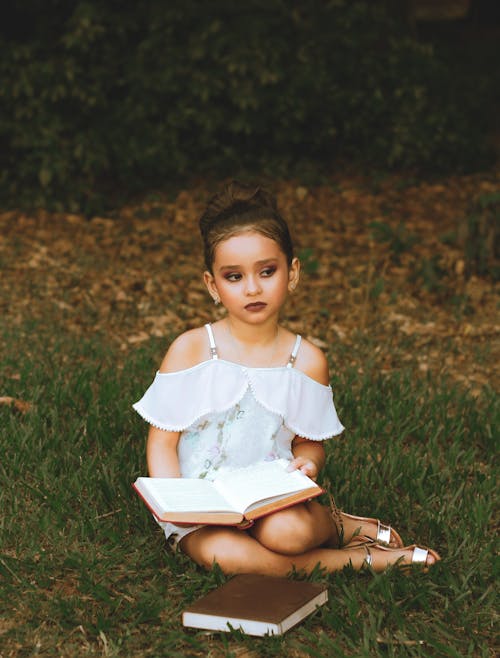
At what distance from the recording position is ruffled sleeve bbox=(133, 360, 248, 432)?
3.19 metres

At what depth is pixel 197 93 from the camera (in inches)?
299

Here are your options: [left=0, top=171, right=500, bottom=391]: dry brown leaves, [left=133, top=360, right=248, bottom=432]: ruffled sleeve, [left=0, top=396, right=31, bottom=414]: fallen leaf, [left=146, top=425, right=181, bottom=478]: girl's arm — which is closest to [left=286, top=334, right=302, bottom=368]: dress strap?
[left=133, top=360, right=248, bottom=432]: ruffled sleeve

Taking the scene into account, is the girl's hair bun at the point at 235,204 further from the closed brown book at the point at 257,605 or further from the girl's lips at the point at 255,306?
the closed brown book at the point at 257,605

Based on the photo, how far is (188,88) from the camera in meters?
7.67

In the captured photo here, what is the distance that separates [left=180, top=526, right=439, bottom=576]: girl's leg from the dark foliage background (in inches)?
196

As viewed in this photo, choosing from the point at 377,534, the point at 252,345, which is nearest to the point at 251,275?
the point at 252,345

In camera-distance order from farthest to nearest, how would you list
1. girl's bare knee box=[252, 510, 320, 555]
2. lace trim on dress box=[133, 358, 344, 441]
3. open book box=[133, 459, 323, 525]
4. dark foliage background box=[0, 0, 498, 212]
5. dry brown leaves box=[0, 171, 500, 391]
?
dark foliage background box=[0, 0, 498, 212]
dry brown leaves box=[0, 171, 500, 391]
lace trim on dress box=[133, 358, 344, 441]
girl's bare knee box=[252, 510, 320, 555]
open book box=[133, 459, 323, 525]

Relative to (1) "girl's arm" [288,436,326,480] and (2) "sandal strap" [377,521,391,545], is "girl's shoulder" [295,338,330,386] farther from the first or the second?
(2) "sandal strap" [377,521,391,545]

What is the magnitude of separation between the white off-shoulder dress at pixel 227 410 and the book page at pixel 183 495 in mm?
139

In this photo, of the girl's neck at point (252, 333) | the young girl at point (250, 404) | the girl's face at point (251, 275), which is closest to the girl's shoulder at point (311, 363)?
the young girl at point (250, 404)

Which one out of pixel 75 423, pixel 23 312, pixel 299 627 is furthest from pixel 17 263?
pixel 299 627

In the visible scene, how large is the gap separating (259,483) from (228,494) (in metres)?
0.10

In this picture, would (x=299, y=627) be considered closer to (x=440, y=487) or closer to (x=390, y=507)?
(x=390, y=507)

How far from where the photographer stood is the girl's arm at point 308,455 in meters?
3.12
